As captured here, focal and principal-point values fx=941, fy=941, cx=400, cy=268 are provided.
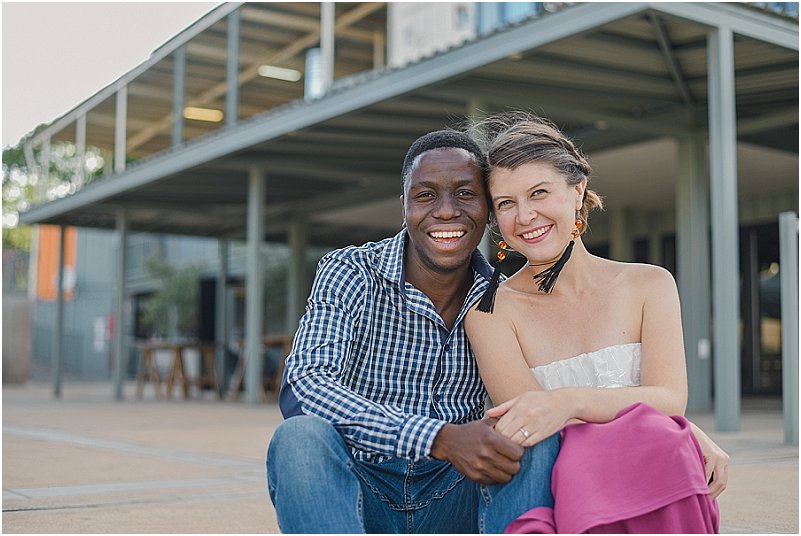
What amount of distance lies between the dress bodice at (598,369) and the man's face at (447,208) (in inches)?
13.3

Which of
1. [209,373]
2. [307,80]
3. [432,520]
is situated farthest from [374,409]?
[209,373]

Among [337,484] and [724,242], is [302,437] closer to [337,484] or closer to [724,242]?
[337,484]

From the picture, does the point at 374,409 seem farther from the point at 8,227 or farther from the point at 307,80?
the point at 8,227

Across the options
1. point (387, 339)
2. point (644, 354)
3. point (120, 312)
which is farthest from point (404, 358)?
point (120, 312)

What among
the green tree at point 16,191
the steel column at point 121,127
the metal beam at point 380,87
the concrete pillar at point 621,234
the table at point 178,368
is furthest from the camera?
the green tree at point 16,191

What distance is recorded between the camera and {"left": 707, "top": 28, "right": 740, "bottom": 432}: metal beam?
6684mm

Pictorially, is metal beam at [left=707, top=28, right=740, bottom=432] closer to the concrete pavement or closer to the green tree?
the concrete pavement

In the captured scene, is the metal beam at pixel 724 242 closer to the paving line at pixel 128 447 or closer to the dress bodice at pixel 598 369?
the paving line at pixel 128 447

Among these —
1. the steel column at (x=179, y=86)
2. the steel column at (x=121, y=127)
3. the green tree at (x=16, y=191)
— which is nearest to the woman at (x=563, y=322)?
the steel column at (x=179, y=86)

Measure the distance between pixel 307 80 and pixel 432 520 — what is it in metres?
12.7

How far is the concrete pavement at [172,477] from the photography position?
3.37 metres

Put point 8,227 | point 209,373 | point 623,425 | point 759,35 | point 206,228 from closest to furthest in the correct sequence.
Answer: point 623,425 → point 759,35 → point 209,373 → point 206,228 → point 8,227

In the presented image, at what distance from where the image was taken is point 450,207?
220cm

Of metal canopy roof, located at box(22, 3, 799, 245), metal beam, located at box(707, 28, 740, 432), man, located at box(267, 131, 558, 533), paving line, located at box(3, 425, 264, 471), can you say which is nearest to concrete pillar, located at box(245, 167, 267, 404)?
metal canopy roof, located at box(22, 3, 799, 245)
